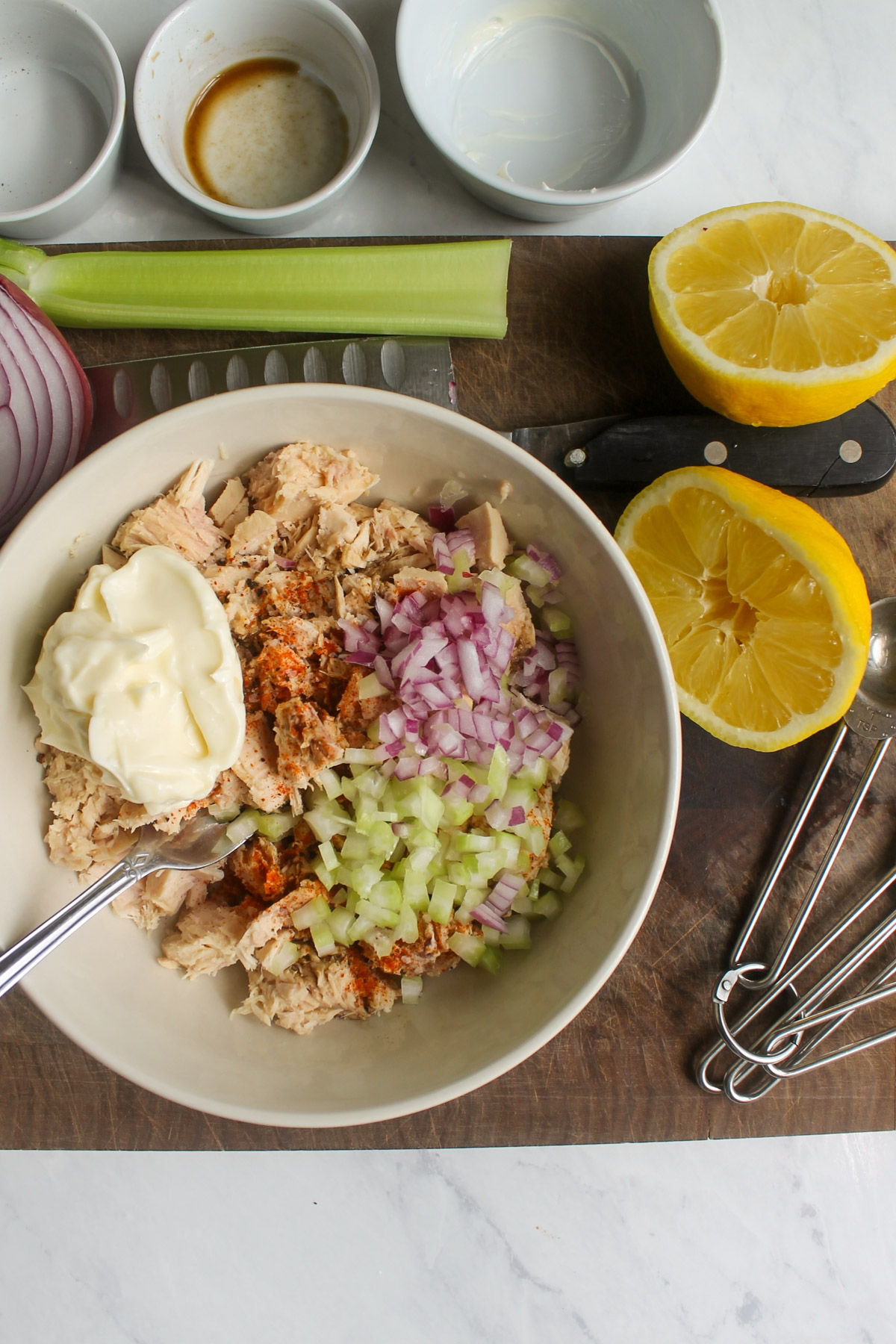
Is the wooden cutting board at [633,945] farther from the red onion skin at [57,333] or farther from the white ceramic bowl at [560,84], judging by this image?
the white ceramic bowl at [560,84]

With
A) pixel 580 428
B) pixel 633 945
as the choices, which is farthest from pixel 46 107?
pixel 633 945

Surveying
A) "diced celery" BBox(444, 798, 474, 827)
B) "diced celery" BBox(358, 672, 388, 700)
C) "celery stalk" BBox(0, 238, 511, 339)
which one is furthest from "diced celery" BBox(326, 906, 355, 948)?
"celery stalk" BBox(0, 238, 511, 339)

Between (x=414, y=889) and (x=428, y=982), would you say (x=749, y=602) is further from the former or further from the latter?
(x=428, y=982)

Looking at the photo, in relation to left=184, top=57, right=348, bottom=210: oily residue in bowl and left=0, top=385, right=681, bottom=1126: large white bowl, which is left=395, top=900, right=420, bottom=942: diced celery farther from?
left=184, top=57, right=348, bottom=210: oily residue in bowl

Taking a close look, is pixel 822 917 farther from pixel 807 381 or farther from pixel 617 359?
pixel 617 359

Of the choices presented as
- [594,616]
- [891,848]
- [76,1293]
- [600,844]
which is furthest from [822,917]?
[76,1293]
